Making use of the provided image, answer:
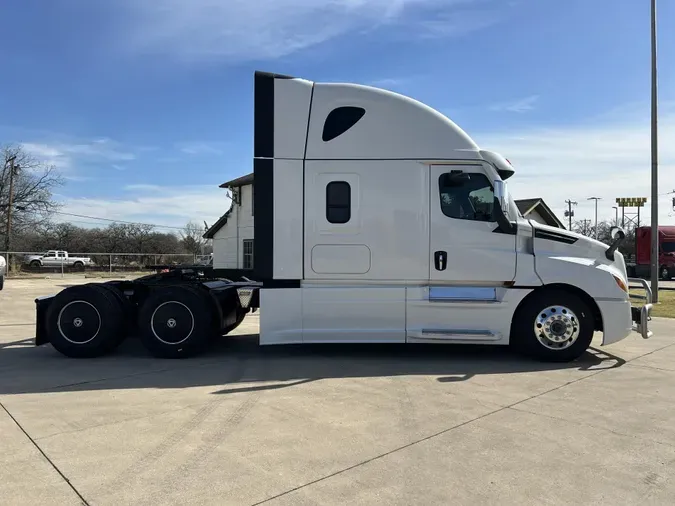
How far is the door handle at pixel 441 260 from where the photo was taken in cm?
682

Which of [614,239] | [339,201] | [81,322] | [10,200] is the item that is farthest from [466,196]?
[10,200]

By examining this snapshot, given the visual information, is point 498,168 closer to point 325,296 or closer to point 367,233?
point 367,233

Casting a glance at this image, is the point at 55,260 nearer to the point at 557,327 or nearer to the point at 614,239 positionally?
the point at 557,327

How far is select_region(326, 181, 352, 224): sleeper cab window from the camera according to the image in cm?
685

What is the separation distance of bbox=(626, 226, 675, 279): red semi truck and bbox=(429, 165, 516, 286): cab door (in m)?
28.1

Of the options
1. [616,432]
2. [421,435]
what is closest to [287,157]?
[421,435]

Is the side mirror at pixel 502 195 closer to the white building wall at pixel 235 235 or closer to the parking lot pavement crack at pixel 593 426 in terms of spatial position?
the parking lot pavement crack at pixel 593 426

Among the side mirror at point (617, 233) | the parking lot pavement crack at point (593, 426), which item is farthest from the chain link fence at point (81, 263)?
the parking lot pavement crack at point (593, 426)

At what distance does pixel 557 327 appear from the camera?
674cm

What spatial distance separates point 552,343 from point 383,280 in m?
2.37

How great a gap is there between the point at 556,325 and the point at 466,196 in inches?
81.0

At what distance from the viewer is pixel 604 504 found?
3.07 m

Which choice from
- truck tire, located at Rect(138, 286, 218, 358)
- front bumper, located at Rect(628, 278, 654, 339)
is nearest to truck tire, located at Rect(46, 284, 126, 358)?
truck tire, located at Rect(138, 286, 218, 358)

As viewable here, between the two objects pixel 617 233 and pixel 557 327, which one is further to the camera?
pixel 617 233
